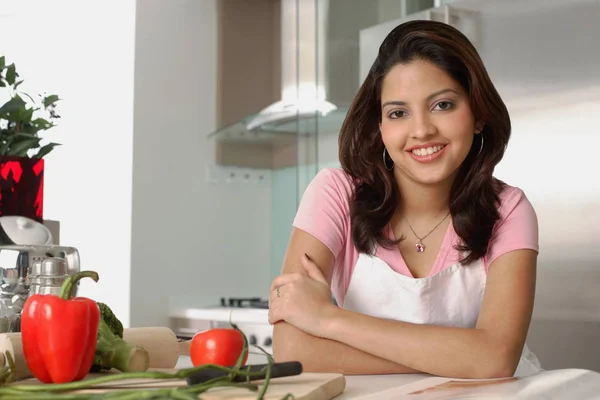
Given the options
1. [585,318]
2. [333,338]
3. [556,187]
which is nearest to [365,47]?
[556,187]

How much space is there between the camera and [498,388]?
977 millimetres

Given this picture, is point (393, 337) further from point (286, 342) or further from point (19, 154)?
point (19, 154)

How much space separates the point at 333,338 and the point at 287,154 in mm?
2900

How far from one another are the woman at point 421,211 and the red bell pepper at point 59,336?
1.71 ft

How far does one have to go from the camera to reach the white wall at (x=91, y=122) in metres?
3.59

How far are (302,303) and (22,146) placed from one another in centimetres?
84

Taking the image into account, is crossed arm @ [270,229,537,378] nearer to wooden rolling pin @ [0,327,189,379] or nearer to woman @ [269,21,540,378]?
woman @ [269,21,540,378]

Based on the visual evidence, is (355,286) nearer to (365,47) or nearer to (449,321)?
(449,321)

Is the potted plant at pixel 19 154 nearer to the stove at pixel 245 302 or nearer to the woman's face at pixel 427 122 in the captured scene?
the woman's face at pixel 427 122

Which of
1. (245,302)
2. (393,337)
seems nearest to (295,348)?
(393,337)

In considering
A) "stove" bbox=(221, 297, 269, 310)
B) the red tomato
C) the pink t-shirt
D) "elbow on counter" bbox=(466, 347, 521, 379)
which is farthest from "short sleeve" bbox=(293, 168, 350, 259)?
"stove" bbox=(221, 297, 269, 310)

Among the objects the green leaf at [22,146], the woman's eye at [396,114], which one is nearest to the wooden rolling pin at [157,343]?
the woman's eye at [396,114]

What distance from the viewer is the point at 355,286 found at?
169cm

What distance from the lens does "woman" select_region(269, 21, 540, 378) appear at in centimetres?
154
